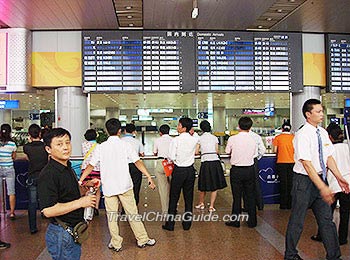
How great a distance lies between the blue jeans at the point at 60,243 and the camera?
251 cm

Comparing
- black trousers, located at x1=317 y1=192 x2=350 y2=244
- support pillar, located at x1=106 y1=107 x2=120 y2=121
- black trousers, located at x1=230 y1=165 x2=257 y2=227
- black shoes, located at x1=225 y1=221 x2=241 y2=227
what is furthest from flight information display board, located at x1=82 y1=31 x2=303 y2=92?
support pillar, located at x1=106 y1=107 x2=120 y2=121

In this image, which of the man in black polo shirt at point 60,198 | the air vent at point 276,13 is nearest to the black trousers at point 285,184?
the air vent at point 276,13

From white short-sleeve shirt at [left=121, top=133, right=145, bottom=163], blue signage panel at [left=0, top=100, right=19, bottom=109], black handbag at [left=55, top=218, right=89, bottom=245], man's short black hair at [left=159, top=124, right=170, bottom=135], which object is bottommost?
black handbag at [left=55, top=218, right=89, bottom=245]

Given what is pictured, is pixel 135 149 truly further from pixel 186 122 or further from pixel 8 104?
pixel 8 104

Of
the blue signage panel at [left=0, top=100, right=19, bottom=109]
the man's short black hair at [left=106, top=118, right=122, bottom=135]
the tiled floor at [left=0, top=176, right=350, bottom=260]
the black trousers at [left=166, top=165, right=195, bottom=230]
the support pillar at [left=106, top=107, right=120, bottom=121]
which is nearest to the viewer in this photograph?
the tiled floor at [left=0, top=176, right=350, bottom=260]

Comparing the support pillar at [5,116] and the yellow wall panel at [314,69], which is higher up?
the yellow wall panel at [314,69]

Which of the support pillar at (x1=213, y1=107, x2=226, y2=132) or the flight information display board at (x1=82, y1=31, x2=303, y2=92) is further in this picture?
the support pillar at (x1=213, y1=107, x2=226, y2=132)

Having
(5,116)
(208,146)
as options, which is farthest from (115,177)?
(5,116)

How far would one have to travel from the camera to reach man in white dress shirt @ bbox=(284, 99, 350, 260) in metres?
3.71

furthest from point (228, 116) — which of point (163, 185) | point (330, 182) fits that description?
point (330, 182)

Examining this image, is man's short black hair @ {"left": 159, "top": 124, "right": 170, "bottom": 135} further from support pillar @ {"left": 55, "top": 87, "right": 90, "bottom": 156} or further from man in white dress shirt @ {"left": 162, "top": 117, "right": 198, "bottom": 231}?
support pillar @ {"left": 55, "top": 87, "right": 90, "bottom": 156}

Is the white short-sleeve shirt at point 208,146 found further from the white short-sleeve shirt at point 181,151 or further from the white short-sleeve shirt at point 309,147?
the white short-sleeve shirt at point 309,147

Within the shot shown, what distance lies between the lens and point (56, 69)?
682 cm

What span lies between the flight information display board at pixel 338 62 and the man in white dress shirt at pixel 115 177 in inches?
177
